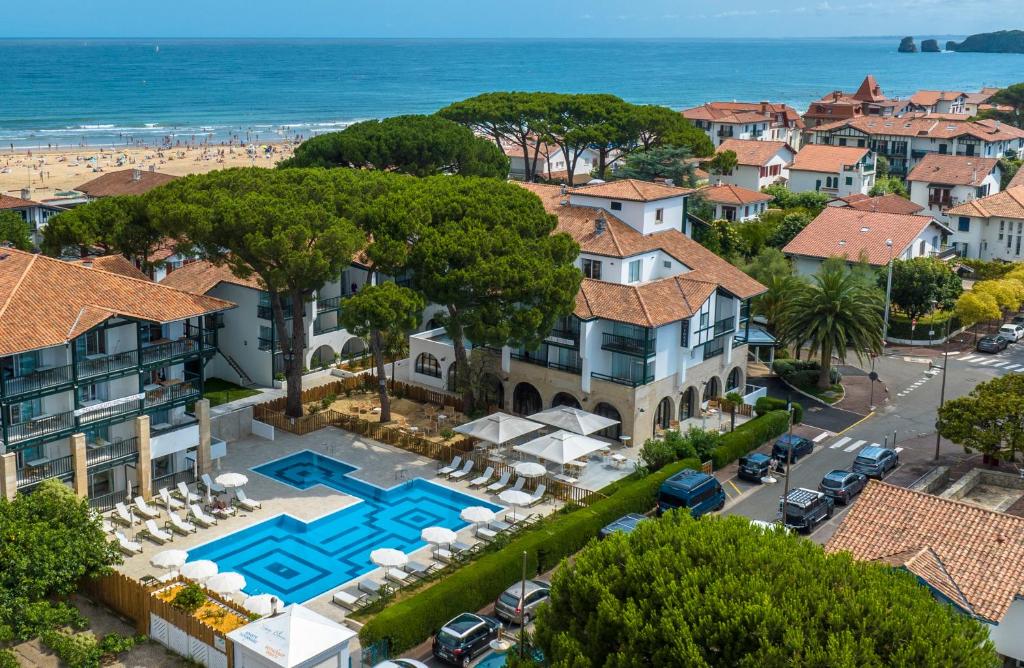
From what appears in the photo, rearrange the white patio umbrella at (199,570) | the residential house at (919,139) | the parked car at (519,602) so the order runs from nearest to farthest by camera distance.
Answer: the parked car at (519,602) < the white patio umbrella at (199,570) < the residential house at (919,139)

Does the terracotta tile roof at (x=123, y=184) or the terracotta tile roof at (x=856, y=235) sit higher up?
the terracotta tile roof at (x=123, y=184)

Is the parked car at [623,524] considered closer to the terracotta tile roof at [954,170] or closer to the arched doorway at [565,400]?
the arched doorway at [565,400]

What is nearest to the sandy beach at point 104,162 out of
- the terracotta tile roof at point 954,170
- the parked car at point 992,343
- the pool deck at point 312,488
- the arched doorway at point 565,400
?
the pool deck at point 312,488

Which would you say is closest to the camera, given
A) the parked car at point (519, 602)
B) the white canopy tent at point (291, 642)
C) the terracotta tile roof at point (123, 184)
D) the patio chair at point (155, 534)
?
the white canopy tent at point (291, 642)

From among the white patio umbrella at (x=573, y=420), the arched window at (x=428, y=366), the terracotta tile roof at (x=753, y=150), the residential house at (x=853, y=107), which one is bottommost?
the white patio umbrella at (x=573, y=420)

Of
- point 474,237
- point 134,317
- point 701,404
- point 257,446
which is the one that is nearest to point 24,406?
point 134,317

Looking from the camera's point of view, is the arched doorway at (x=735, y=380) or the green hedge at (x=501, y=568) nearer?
the green hedge at (x=501, y=568)

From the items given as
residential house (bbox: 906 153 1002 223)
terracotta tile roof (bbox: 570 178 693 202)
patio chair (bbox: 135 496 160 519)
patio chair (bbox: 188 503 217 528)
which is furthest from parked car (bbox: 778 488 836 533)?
residential house (bbox: 906 153 1002 223)
